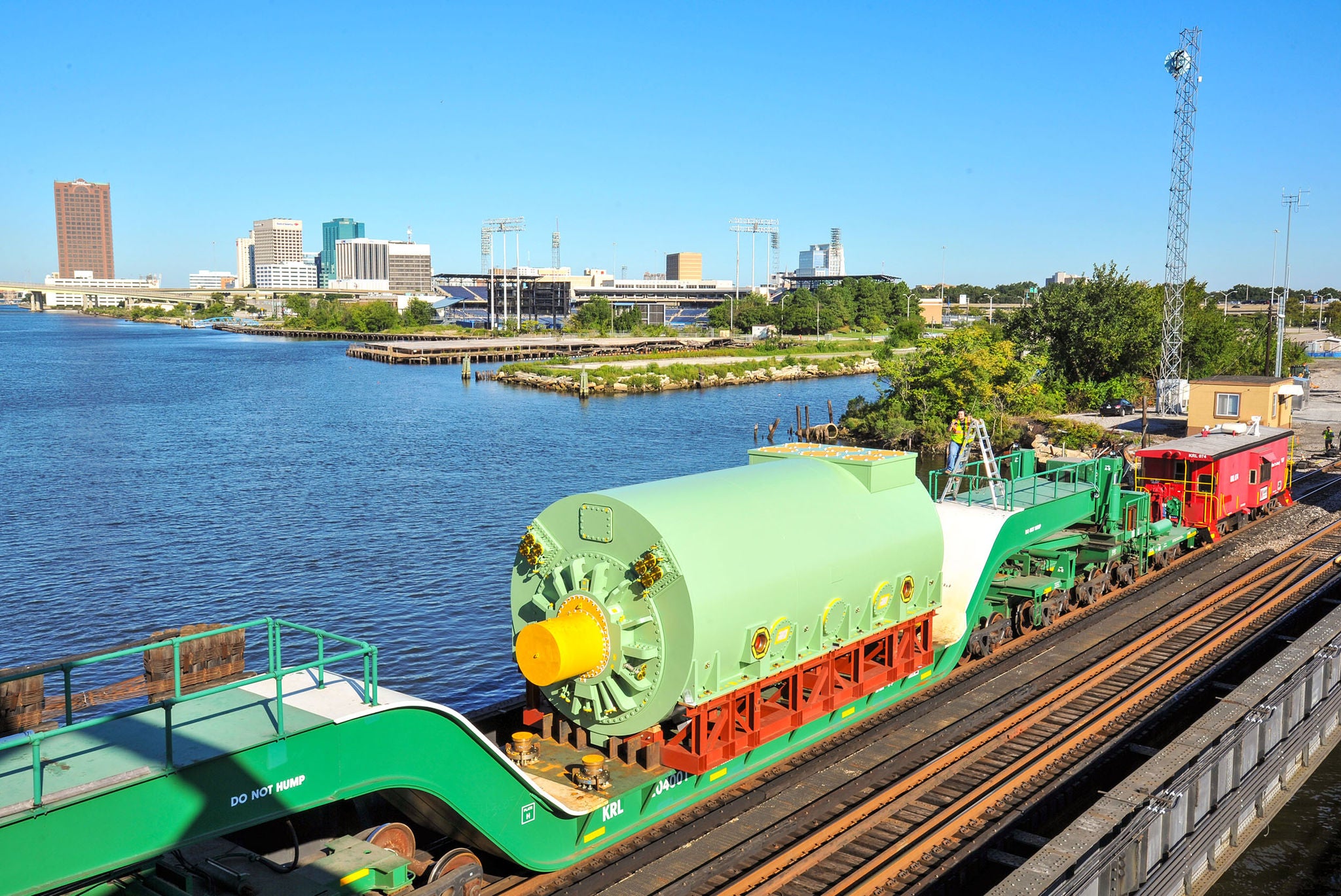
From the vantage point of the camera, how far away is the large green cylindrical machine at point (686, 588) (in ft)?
44.8

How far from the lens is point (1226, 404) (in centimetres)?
4844

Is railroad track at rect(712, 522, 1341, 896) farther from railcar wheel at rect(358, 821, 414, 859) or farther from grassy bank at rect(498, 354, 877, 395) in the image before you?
grassy bank at rect(498, 354, 877, 395)

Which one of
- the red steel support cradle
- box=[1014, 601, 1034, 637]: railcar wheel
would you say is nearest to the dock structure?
box=[1014, 601, 1034, 637]: railcar wheel

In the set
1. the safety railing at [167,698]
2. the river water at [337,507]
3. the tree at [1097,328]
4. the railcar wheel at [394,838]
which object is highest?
the tree at [1097,328]

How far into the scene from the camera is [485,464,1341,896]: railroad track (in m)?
13.7

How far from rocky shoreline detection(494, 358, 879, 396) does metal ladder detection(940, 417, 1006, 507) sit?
6544 centimetres

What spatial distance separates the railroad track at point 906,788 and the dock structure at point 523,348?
108 metres

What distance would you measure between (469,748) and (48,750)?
13.5 feet

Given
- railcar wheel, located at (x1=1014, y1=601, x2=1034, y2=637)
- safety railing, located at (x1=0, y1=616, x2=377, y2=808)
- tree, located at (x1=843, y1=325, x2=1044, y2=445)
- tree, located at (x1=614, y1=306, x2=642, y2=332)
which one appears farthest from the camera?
tree, located at (x1=614, y1=306, x2=642, y2=332)

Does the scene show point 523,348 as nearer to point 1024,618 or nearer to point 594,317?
point 594,317

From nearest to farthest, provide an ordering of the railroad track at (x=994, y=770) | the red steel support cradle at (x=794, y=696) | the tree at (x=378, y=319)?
the railroad track at (x=994, y=770)
the red steel support cradle at (x=794, y=696)
the tree at (x=378, y=319)

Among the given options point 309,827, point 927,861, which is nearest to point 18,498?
point 309,827

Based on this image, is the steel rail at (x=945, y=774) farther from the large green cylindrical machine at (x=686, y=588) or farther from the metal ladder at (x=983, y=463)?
the metal ladder at (x=983, y=463)

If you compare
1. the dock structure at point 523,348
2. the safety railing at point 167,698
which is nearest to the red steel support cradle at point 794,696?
the safety railing at point 167,698
